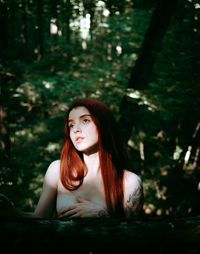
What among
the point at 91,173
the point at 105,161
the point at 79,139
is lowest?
the point at 91,173

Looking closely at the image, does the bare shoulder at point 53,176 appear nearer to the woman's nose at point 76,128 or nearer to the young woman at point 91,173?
the young woman at point 91,173

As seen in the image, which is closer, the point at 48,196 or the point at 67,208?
the point at 67,208

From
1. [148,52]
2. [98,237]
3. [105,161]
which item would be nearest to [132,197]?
[105,161]

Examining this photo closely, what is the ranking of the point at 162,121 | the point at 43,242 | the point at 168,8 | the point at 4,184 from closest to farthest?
the point at 43,242 < the point at 4,184 < the point at 168,8 < the point at 162,121

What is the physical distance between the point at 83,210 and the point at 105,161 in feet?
1.41

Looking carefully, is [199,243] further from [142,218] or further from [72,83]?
[72,83]

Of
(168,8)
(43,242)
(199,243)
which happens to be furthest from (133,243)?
(168,8)

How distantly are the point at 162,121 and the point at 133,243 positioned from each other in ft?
13.8

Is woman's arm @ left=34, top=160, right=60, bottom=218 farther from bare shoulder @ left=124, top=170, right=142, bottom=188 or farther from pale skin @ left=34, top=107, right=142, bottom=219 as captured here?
bare shoulder @ left=124, top=170, right=142, bottom=188

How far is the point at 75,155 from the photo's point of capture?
1838mm

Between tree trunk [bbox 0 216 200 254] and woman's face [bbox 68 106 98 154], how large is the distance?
0.71 meters

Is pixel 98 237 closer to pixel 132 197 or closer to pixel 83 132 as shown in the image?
pixel 132 197

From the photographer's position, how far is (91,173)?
1.76 meters

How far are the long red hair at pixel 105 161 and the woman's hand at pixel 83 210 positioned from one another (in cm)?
11
